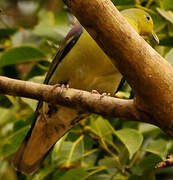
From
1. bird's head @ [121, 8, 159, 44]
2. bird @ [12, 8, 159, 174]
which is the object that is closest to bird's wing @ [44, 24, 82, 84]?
bird @ [12, 8, 159, 174]

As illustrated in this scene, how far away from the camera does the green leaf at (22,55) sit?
233 centimetres

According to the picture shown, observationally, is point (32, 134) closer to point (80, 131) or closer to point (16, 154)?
point (16, 154)

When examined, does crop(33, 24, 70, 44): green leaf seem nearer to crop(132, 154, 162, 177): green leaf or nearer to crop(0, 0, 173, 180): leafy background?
crop(0, 0, 173, 180): leafy background

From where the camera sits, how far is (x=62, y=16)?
116 inches

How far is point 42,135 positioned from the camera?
2482mm

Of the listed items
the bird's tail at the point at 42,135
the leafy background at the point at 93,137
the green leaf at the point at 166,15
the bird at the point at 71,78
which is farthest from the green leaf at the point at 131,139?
the green leaf at the point at 166,15

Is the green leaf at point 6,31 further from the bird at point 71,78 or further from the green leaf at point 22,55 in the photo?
the bird at point 71,78

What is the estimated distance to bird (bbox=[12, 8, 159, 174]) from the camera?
207 centimetres

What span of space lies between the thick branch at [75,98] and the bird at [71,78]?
0.48 m

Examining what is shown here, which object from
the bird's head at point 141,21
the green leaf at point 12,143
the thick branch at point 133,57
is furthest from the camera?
the green leaf at point 12,143

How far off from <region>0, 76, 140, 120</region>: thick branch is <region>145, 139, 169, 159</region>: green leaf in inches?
23.5

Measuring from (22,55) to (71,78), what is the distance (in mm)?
300

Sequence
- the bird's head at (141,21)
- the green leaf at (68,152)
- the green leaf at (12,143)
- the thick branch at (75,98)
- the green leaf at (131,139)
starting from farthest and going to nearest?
the green leaf at (12,143), the green leaf at (68,152), the bird's head at (141,21), the green leaf at (131,139), the thick branch at (75,98)

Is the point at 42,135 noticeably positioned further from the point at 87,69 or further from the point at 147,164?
the point at 147,164
